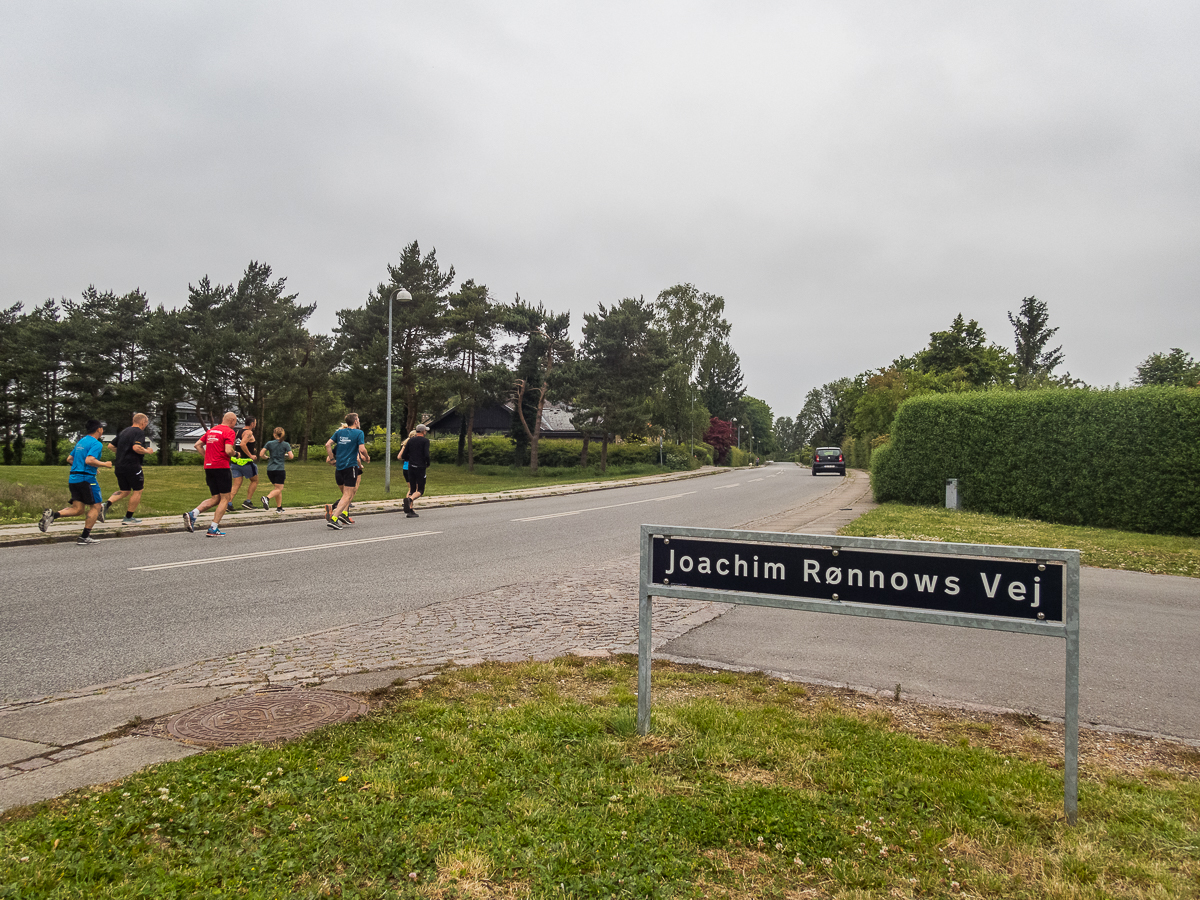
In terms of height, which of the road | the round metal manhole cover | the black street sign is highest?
the black street sign

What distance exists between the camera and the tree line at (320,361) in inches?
1667

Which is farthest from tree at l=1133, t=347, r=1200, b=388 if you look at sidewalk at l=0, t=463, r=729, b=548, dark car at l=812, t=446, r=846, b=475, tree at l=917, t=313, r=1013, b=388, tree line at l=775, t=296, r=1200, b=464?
sidewalk at l=0, t=463, r=729, b=548

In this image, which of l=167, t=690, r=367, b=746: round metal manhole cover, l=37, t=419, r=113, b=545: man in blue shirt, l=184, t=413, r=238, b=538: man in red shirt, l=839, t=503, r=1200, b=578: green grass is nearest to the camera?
l=167, t=690, r=367, b=746: round metal manhole cover

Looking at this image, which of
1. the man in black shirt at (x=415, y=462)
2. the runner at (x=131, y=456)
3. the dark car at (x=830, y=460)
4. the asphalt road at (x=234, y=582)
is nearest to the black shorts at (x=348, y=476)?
the asphalt road at (x=234, y=582)

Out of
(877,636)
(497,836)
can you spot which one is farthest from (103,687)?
(877,636)

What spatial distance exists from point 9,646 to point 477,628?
11.4 feet

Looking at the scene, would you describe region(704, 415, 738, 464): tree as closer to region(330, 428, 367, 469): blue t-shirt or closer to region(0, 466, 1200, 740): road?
region(330, 428, 367, 469): blue t-shirt

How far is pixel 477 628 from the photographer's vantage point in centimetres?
630

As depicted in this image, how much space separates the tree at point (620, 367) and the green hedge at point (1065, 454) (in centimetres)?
2249

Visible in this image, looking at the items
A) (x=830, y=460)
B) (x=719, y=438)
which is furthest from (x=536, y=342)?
(x=719, y=438)

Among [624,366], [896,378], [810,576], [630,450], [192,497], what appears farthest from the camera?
[630,450]

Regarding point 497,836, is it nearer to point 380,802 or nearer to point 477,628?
point 380,802

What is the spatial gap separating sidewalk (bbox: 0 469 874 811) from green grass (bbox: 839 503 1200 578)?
17.0 feet

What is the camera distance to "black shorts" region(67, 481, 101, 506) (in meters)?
11.7
